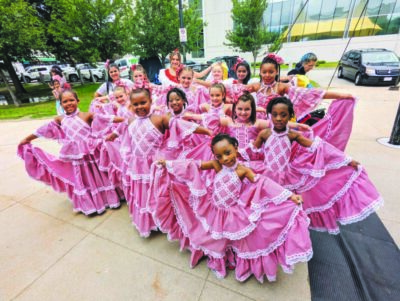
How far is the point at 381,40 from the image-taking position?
23.2 metres

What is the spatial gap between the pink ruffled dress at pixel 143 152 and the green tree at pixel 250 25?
15.6 meters

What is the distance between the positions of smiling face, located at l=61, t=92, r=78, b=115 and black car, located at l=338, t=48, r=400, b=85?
11251 mm

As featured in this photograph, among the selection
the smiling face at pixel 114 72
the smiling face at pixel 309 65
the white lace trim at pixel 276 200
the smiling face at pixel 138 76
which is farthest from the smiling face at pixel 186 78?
the white lace trim at pixel 276 200

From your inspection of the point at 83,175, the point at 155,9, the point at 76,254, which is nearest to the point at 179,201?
the point at 76,254

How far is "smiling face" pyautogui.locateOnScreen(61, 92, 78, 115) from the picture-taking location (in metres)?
2.76

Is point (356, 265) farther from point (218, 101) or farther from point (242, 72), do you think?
point (242, 72)

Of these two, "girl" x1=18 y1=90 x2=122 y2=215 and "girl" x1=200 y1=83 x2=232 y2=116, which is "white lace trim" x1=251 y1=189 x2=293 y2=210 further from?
"girl" x1=18 y1=90 x2=122 y2=215

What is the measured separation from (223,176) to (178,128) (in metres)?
0.79

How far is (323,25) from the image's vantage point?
25625mm

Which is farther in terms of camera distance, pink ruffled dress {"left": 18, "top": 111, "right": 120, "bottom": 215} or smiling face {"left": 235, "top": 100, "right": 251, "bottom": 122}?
pink ruffled dress {"left": 18, "top": 111, "right": 120, "bottom": 215}

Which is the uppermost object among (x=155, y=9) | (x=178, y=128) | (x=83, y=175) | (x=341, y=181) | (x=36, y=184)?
(x=155, y=9)

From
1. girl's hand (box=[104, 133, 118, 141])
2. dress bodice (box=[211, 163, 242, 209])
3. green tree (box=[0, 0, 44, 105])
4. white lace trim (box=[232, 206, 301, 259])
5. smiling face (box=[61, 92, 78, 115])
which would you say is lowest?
white lace trim (box=[232, 206, 301, 259])

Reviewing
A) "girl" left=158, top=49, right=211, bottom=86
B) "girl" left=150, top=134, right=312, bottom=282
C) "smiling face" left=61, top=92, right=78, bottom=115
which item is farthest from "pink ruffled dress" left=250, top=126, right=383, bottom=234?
"girl" left=158, top=49, right=211, bottom=86

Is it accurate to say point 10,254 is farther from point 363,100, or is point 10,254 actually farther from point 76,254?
point 363,100
